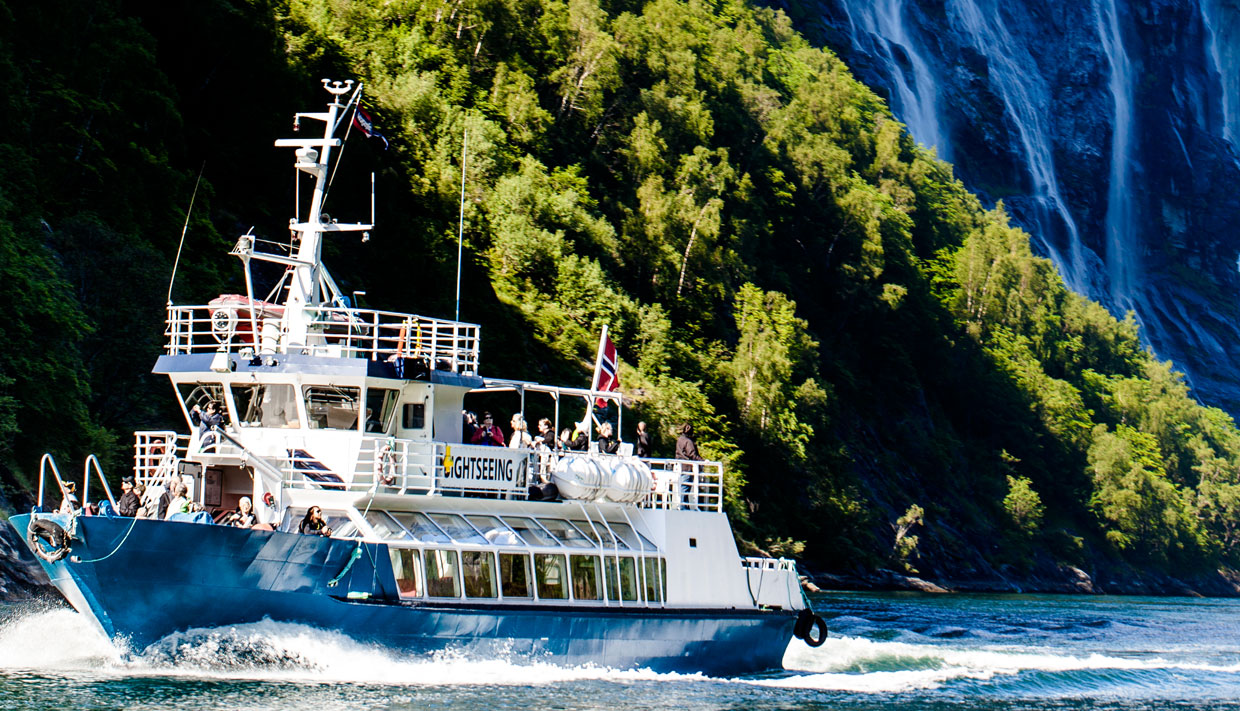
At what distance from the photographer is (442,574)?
24.6 metres

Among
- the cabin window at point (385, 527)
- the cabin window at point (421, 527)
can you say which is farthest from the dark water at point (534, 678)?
the cabin window at point (421, 527)

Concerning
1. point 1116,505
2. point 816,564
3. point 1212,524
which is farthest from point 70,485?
point 1212,524

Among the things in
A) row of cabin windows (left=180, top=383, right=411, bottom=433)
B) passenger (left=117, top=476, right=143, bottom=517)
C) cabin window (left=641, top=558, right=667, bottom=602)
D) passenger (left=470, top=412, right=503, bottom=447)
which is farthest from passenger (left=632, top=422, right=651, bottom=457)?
passenger (left=117, top=476, right=143, bottom=517)

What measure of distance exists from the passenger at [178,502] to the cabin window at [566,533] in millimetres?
6554

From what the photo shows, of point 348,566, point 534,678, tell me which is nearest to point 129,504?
point 348,566

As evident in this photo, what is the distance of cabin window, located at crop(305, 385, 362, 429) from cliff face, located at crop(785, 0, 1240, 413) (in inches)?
3886

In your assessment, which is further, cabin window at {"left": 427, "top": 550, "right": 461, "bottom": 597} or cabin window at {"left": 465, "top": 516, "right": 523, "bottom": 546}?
cabin window at {"left": 465, "top": 516, "right": 523, "bottom": 546}

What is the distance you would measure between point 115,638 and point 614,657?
8614mm

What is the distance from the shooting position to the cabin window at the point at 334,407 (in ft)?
83.2

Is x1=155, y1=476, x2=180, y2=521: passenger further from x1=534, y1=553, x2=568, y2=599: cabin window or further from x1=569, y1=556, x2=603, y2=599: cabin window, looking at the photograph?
x1=569, y1=556, x2=603, y2=599: cabin window

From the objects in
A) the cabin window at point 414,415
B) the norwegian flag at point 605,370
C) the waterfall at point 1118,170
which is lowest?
the cabin window at point 414,415

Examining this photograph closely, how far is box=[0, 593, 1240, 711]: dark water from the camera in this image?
22.0 meters

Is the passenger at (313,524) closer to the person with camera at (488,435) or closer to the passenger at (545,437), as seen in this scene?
the person with camera at (488,435)

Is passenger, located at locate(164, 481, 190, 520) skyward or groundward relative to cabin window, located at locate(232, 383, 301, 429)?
groundward
